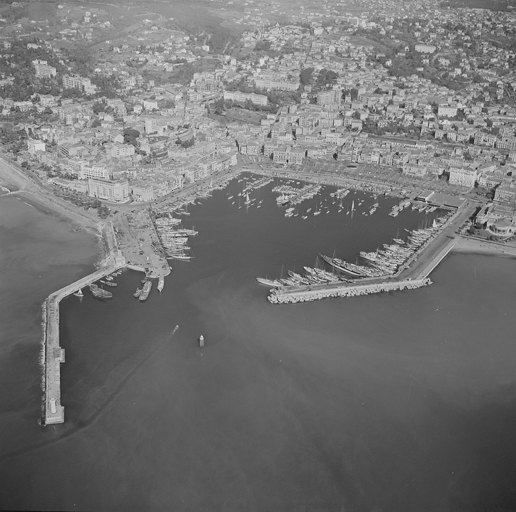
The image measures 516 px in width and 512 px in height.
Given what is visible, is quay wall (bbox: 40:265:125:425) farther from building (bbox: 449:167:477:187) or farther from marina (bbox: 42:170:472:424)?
building (bbox: 449:167:477:187)

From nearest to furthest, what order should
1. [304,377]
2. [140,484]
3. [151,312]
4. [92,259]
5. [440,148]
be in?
[140,484] < [304,377] < [151,312] < [92,259] < [440,148]

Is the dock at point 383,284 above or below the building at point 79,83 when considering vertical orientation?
below

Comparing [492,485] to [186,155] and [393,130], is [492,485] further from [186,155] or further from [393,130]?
[393,130]

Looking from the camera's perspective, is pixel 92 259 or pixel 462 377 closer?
pixel 462 377

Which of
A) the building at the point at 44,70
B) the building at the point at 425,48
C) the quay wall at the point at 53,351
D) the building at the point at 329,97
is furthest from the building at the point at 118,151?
the building at the point at 425,48

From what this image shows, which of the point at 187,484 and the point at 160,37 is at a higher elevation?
the point at 160,37

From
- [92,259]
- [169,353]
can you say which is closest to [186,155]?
[92,259]

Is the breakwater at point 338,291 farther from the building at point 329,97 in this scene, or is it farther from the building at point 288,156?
the building at point 329,97
